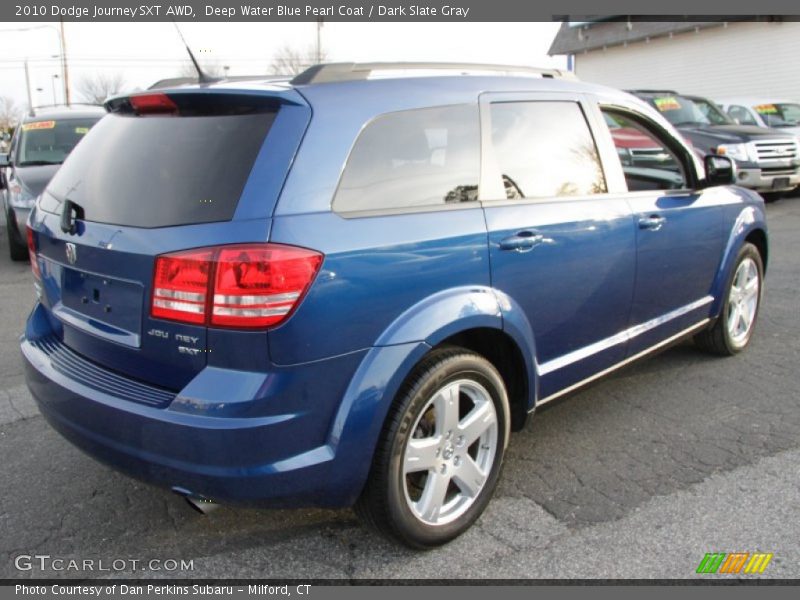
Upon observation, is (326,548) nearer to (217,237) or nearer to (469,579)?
(469,579)

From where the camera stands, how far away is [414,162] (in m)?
2.79

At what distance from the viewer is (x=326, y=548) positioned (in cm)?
283

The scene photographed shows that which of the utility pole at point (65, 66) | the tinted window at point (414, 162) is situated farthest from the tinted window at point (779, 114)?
the utility pole at point (65, 66)

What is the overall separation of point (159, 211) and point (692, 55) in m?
26.8

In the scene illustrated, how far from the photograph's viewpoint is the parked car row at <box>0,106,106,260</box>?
27.1ft

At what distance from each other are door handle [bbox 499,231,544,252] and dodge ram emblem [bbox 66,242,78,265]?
163 centimetres

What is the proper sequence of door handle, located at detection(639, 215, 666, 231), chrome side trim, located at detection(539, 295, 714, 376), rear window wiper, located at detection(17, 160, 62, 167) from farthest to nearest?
rear window wiper, located at detection(17, 160, 62, 167)
door handle, located at detection(639, 215, 666, 231)
chrome side trim, located at detection(539, 295, 714, 376)

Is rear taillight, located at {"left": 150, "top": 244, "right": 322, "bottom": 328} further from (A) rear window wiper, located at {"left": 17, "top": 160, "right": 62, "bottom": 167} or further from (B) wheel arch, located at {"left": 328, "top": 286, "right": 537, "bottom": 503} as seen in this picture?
(A) rear window wiper, located at {"left": 17, "top": 160, "right": 62, "bottom": 167}

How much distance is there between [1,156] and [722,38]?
23225mm

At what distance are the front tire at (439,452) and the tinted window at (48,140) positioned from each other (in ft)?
26.0

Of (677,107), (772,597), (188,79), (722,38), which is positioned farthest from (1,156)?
(722,38)

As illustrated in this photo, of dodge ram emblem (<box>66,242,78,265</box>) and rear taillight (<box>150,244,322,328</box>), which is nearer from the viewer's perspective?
rear taillight (<box>150,244,322,328</box>)

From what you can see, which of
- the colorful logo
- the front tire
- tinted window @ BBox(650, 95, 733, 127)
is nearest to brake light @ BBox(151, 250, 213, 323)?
the front tire

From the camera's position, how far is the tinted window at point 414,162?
8.43ft
